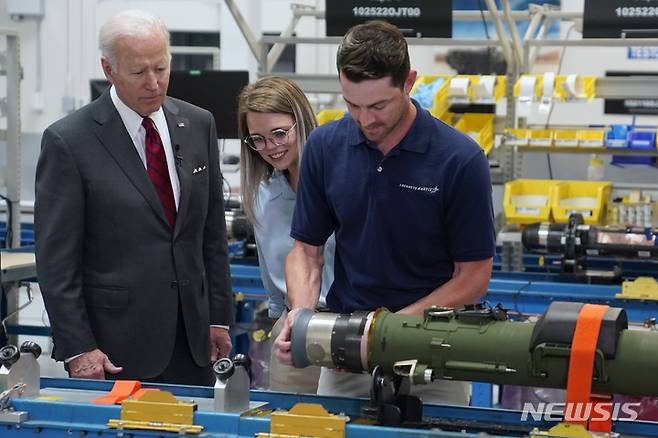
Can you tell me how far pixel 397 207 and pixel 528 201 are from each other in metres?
2.72

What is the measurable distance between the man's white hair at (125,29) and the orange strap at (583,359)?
1291 mm

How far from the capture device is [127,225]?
101 inches

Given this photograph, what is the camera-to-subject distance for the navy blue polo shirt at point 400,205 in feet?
7.03

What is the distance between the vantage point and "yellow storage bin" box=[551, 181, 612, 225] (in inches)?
182

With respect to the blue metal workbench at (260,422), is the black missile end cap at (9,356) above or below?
above

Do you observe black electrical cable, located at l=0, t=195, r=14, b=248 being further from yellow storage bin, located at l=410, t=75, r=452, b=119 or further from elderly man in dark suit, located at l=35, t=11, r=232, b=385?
elderly man in dark suit, located at l=35, t=11, r=232, b=385

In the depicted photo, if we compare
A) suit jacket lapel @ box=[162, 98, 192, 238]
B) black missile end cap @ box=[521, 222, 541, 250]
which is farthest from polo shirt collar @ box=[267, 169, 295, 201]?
black missile end cap @ box=[521, 222, 541, 250]

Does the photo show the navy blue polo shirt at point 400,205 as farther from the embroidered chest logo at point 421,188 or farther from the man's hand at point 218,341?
the man's hand at point 218,341

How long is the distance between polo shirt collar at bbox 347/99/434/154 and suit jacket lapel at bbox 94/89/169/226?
61 centimetres

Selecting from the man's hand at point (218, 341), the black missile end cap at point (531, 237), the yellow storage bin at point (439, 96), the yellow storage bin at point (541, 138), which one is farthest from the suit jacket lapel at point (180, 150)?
the yellow storage bin at point (541, 138)

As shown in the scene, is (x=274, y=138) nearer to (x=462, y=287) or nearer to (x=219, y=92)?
(x=462, y=287)

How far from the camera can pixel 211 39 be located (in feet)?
30.2

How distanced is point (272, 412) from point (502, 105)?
22.1 ft

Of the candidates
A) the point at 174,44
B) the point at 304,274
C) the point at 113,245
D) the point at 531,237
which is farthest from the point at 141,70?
the point at 174,44
